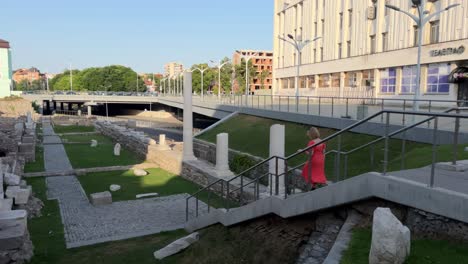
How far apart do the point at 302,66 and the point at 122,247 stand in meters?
43.7

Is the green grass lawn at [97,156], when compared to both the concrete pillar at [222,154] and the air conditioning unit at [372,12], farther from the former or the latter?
the air conditioning unit at [372,12]

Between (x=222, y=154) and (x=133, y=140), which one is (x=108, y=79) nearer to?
(x=133, y=140)

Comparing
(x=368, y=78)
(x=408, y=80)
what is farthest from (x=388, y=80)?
(x=368, y=78)

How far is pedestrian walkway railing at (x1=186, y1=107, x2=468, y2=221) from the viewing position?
233 inches

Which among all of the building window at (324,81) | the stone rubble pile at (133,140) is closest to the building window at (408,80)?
the building window at (324,81)

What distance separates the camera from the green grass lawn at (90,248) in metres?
10.3

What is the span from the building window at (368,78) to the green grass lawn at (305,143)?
14.9m

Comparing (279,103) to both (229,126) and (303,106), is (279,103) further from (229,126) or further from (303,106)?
(229,126)

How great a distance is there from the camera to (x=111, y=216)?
47.2 ft

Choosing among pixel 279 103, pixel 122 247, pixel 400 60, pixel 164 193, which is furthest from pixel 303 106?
pixel 122 247

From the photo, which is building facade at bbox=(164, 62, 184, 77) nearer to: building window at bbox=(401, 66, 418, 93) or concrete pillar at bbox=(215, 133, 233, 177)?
building window at bbox=(401, 66, 418, 93)

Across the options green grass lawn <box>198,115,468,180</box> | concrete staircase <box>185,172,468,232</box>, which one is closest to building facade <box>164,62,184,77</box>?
green grass lawn <box>198,115,468,180</box>

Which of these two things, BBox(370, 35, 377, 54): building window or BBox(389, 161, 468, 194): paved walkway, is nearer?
BBox(389, 161, 468, 194): paved walkway

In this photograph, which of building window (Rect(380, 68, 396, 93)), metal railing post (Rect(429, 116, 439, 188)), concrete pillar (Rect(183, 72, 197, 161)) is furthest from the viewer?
building window (Rect(380, 68, 396, 93))
